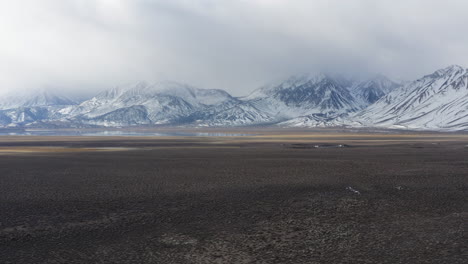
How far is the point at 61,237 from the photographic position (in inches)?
827

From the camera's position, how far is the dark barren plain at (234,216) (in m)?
18.8

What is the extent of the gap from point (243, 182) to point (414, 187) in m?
14.7

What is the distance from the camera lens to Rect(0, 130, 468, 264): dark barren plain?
61.5ft

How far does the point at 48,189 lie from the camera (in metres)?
34.1

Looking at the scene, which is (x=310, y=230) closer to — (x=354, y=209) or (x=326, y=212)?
(x=326, y=212)

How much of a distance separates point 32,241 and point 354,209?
19231mm

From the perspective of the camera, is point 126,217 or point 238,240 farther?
point 126,217

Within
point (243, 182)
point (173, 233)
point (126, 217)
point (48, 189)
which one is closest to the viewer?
point (173, 233)

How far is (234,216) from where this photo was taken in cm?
2533

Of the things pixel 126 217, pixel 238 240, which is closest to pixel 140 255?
pixel 238 240

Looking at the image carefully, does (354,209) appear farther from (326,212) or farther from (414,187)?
(414,187)

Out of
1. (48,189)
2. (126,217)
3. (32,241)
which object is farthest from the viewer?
(48,189)

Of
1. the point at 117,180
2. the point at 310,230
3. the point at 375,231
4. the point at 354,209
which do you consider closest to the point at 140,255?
the point at 310,230

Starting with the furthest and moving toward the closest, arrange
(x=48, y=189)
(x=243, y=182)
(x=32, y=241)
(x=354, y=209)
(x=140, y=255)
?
(x=243, y=182) → (x=48, y=189) → (x=354, y=209) → (x=32, y=241) → (x=140, y=255)
